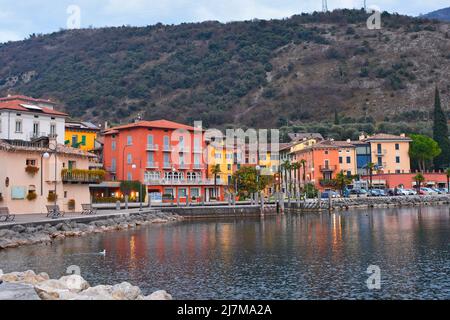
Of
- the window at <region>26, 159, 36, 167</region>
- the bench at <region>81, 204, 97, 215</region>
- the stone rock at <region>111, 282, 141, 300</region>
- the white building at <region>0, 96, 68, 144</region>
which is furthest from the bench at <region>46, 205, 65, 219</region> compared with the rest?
the stone rock at <region>111, 282, 141, 300</region>

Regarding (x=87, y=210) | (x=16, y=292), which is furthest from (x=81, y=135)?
(x=16, y=292)

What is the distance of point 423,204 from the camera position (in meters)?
92.4

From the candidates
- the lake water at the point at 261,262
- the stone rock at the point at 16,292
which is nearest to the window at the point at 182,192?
the lake water at the point at 261,262

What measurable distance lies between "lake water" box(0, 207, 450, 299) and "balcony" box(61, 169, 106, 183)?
12897mm

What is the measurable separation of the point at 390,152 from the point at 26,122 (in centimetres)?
7647

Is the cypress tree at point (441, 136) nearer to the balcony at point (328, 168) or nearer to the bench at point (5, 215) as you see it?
the balcony at point (328, 168)

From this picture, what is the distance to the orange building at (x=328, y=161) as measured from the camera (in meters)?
106

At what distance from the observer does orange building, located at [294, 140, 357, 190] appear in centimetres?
10556

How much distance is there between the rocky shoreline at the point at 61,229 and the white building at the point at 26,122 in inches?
659

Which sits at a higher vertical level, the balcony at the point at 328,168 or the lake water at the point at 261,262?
the balcony at the point at 328,168

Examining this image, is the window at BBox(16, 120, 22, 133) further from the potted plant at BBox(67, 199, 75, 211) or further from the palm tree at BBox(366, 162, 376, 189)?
the palm tree at BBox(366, 162, 376, 189)

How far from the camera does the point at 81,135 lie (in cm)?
9106
